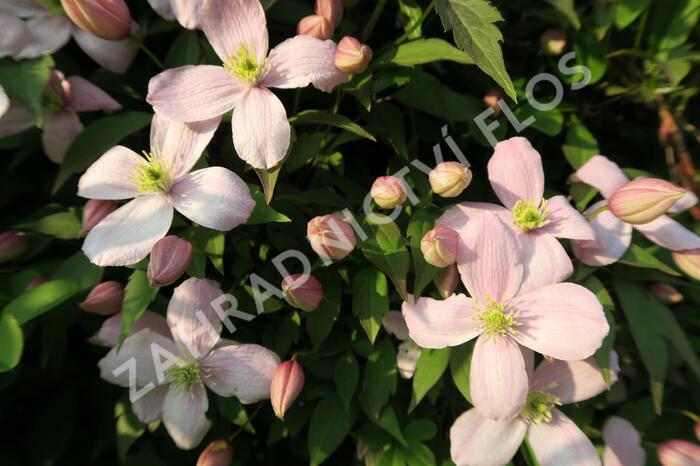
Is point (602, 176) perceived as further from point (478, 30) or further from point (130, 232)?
point (130, 232)

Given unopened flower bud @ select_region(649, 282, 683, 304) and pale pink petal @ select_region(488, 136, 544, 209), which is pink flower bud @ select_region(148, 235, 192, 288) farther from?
unopened flower bud @ select_region(649, 282, 683, 304)

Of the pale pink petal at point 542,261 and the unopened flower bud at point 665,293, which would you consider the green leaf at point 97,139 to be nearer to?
the pale pink petal at point 542,261

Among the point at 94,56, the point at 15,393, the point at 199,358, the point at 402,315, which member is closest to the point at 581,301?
the point at 402,315

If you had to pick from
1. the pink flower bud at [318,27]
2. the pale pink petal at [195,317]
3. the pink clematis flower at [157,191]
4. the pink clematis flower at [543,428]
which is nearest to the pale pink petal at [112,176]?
the pink clematis flower at [157,191]

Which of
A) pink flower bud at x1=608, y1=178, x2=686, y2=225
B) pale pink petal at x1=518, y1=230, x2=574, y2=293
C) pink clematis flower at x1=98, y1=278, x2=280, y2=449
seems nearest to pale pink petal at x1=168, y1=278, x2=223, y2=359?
pink clematis flower at x1=98, y1=278, x2=280, y2=449

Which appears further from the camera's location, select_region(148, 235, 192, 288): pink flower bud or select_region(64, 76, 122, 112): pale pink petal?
select_region(64, 76, 122, 112): pale pink petal

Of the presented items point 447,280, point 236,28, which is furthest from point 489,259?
point 236,28
